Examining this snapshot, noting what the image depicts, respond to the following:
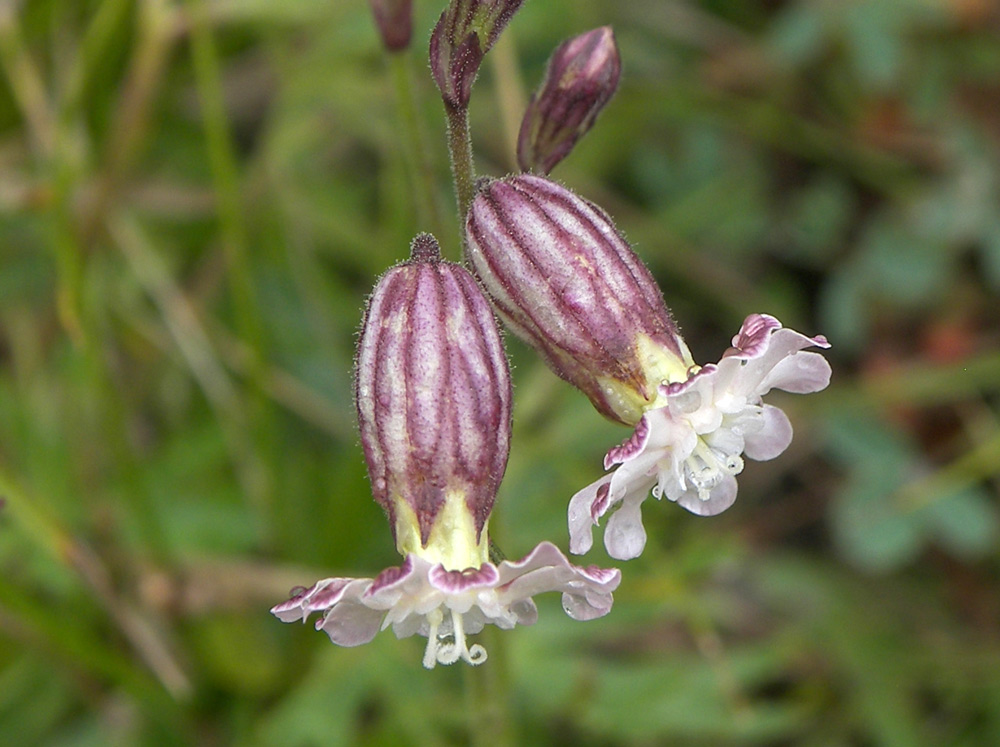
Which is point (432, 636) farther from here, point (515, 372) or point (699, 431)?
point (515, 372)

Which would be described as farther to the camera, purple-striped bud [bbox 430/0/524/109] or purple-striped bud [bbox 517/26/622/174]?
purple-striped bud [bbox 517/26/622/174]

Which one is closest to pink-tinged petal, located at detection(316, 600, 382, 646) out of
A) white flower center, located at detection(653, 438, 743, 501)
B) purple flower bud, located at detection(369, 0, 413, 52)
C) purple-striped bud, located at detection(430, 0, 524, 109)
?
white flower center, located at detection(653, 438, 743, 501)

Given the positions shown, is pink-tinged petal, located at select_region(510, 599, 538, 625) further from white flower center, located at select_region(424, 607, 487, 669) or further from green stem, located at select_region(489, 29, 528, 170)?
green stem, located at select_region(489, 29, 528, 170)

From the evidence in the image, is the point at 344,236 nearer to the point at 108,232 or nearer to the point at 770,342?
the point at 108,232

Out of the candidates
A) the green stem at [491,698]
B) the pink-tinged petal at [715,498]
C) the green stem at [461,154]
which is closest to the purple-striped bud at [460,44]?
the green stem at [461,154]

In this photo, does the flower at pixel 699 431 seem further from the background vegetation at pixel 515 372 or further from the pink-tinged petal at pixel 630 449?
the background vegetation at pixel 515 372

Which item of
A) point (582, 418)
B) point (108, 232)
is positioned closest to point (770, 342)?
point (582, 418)
